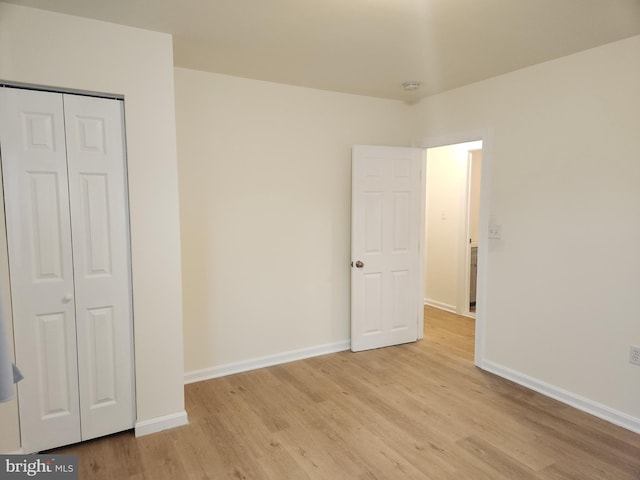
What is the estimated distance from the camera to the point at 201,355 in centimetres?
334

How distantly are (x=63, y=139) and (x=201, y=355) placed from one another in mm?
1956

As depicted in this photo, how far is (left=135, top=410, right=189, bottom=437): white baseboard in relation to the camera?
8.36 feet

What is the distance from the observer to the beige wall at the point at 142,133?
2166mm

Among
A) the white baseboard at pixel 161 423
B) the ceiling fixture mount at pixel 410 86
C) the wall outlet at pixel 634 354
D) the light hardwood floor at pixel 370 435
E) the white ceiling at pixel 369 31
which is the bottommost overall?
the light hardwood floor at pixel 370 435

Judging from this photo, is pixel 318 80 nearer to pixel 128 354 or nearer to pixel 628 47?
pixel 628 47

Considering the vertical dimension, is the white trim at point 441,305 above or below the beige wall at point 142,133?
below

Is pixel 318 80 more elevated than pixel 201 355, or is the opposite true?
pixel 318 80

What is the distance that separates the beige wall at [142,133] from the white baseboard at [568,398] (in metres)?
2.65

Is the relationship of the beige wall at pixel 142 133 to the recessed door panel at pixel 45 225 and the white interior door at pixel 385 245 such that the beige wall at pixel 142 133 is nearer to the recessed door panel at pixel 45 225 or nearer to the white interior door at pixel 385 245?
the recessed door panel at pixel 45 225

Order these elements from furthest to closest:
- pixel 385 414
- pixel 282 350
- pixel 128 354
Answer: pixel 282 350 < pixel 385 414 < pixel 128 354

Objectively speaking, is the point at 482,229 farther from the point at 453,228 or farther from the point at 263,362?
the point at 263,362

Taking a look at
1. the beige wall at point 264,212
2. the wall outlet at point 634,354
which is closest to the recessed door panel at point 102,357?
the beige wall at point 264,212

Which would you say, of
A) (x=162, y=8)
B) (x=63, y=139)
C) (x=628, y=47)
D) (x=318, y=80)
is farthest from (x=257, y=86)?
(x=628, y=47)

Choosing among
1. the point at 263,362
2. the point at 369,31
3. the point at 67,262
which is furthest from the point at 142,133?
the point at 263,362
